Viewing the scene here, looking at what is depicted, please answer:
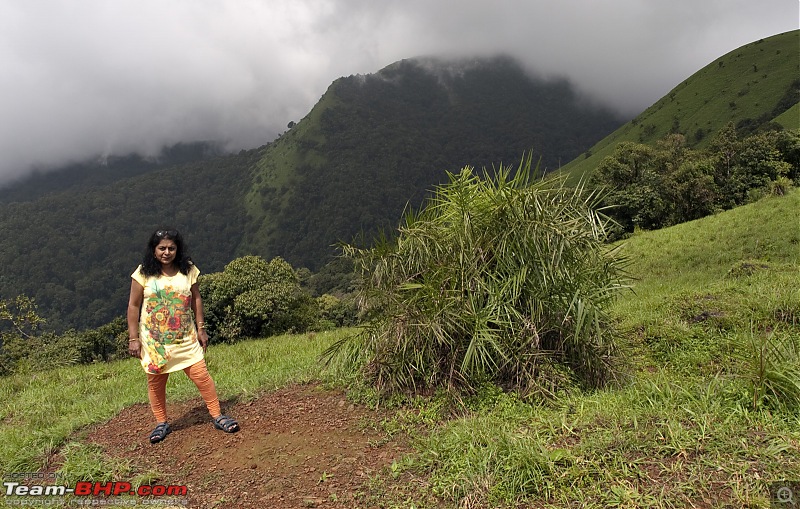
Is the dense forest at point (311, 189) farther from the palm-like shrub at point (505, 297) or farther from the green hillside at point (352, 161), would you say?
the palm-like shrub at point (505, 297)

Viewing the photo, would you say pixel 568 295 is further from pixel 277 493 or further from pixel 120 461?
pixel 120 461

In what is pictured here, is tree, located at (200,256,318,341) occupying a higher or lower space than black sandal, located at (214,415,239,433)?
lower

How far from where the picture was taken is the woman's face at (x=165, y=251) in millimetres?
3918

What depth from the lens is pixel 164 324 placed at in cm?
395

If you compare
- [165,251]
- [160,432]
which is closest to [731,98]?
[165,251]

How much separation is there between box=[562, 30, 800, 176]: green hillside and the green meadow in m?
73.3

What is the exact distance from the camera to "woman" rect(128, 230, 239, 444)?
393 centimetres

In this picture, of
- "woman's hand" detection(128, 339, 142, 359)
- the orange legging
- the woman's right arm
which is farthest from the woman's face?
the orange legging

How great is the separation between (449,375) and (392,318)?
2.60 feet

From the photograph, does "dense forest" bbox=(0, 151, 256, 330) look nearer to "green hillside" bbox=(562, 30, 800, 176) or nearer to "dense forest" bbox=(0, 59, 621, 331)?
"dense forest" bbox=(0, 59, 621, 331)

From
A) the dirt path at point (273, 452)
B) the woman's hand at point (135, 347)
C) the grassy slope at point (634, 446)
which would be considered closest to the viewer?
the grassy slope at point (634, 446)

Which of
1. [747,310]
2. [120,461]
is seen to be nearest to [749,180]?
[747,310]

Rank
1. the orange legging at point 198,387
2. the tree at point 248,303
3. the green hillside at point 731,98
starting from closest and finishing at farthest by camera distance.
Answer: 1. the orange legging at point 198,387
2. the tree at point 248,303
3. the green hillside at point 731,98

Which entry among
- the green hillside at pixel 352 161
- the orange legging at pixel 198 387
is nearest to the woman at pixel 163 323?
the orange legging at pixel 198 387
